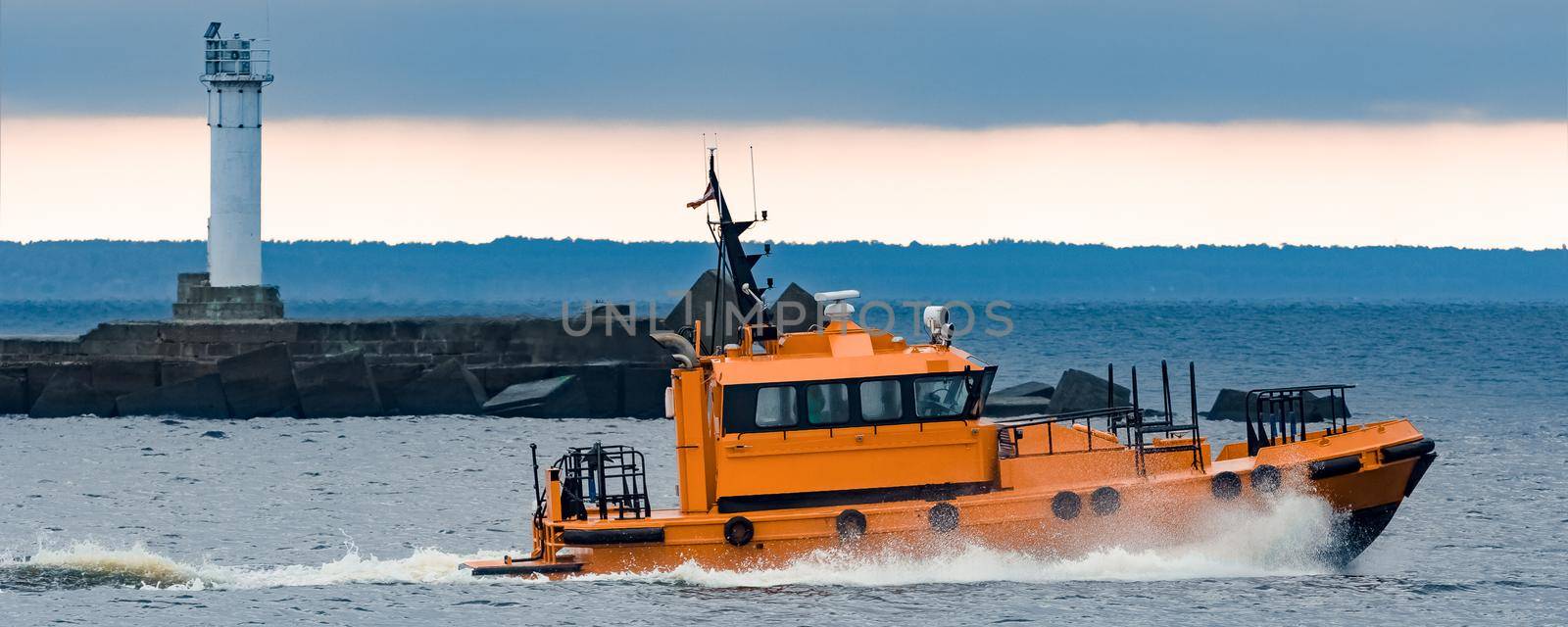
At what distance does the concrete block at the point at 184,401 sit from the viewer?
3753 centimetres

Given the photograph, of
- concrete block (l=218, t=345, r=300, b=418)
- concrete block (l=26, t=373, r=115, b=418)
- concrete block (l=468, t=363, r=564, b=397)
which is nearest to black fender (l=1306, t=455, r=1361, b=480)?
concrete block (l=468, t=363, r=564, b=397)

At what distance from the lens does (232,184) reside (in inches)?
1603

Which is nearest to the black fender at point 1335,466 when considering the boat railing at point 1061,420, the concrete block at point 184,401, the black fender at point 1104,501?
the boat railing at point 1061,420

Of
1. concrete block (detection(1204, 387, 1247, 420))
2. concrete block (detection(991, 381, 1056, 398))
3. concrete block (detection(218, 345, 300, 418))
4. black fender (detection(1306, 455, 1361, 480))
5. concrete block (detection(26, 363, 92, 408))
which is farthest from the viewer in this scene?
concrete block (detection(26, 363, 92, 408))

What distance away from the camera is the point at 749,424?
52.7ft

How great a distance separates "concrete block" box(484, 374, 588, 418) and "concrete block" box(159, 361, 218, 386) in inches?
231

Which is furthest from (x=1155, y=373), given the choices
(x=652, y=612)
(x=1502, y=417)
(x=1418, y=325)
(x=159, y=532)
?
(x=1418, y=325)

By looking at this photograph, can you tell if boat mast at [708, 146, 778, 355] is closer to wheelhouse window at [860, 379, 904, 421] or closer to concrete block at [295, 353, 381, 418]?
wheelhouse window at [860, 379, 904, 421]

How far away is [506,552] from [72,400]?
69.4ft

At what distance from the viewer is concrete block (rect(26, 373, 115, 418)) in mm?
38094

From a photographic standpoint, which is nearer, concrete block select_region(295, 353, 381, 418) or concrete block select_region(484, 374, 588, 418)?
concrete block select_region(484, 374, 588, 418)

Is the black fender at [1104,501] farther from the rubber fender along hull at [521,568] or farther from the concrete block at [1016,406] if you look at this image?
the concrete block at [1016,406]

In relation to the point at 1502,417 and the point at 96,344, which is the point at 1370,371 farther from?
the point at 96,344

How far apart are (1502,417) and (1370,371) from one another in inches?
792
